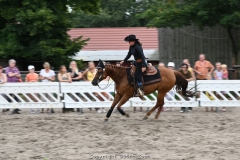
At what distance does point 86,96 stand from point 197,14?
8159mm

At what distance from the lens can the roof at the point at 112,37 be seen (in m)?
31.7

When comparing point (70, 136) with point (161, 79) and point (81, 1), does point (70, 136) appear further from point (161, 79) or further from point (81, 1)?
point (81, 1)

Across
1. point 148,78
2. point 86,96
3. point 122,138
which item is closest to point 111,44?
point 86,96

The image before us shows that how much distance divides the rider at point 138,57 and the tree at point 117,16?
33977 mm

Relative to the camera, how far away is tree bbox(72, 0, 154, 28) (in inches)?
1829

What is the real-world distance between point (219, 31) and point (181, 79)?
43.4ft

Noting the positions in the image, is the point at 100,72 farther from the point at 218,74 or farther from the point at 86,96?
the point at 218,74

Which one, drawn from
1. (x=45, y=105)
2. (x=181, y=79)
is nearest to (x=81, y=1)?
(x=45, y=105)

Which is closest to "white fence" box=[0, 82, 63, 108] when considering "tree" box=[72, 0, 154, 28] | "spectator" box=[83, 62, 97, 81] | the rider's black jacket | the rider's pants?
"spectator" box=[83, 62, 97, 81]

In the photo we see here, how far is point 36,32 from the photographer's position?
20.7 m

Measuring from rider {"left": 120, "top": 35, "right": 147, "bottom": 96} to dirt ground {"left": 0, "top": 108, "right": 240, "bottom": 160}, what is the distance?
104 cm

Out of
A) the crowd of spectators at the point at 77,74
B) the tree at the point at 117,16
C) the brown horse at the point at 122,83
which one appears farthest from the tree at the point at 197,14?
the tree at the point at 117,16

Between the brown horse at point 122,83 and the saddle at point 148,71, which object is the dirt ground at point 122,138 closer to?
the brown horse at point 122,83

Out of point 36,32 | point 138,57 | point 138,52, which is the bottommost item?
point 138,57
